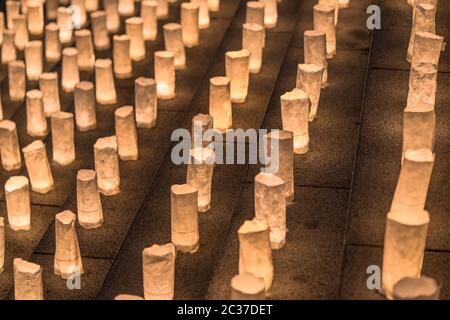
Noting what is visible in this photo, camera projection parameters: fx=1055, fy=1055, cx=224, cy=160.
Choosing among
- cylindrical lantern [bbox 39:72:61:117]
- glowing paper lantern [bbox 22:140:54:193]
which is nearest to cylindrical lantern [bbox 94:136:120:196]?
glowing paper lantern [bbox 22:140:54:193]

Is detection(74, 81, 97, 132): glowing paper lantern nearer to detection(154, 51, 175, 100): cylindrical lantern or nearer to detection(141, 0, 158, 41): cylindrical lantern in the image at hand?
detection(154, 51, 175, 100): cylindrical lantern

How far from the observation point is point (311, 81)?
3.48 meters

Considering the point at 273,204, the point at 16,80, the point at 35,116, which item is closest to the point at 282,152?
the point at 273,204

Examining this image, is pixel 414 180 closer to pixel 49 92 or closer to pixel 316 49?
pixel 316 49

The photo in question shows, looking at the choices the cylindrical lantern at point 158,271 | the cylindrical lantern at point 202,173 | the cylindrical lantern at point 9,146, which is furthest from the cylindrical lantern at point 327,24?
the cylindrical lantern at point 158,271

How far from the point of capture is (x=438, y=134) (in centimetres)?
327

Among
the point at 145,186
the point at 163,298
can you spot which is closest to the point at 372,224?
the point at 163,298

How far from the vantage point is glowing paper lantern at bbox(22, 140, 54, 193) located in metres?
3.65

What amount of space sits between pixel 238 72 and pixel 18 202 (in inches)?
35.8

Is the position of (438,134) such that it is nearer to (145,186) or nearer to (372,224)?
(372,224)

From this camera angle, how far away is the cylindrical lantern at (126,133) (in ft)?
12.0

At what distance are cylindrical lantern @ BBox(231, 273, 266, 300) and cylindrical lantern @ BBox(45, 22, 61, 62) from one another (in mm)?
2286

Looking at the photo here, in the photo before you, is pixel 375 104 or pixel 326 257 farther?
pixel 375 104

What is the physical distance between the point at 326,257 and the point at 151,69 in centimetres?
165
